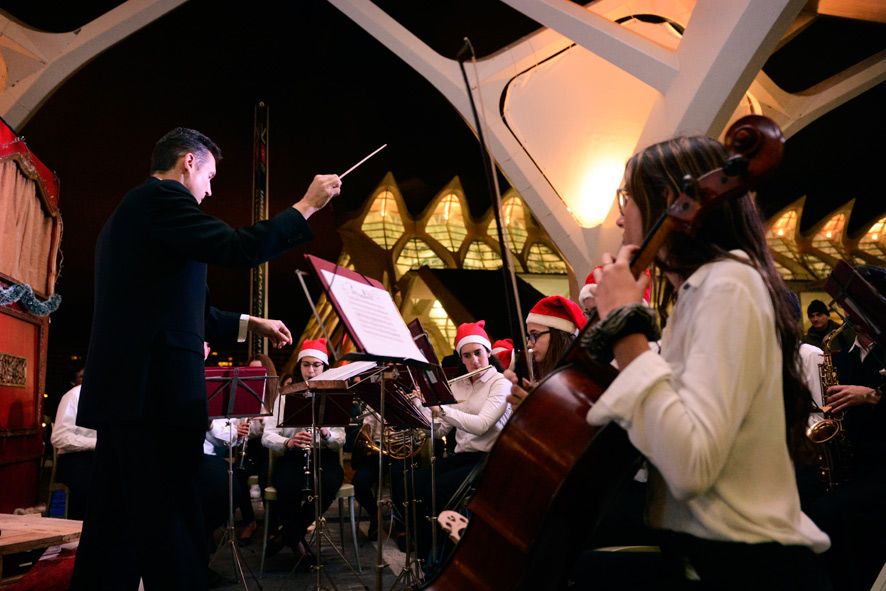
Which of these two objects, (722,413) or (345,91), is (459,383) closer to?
(722,413)

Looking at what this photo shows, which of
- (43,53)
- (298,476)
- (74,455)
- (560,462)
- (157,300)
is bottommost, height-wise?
(298,476)

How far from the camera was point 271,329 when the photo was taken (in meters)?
2.96

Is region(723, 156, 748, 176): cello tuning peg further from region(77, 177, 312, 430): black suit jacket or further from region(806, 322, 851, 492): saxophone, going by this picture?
region(806, 322, 851, 492): saxophone

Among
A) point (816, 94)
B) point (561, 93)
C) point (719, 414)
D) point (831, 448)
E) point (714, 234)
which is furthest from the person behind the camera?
point (816, 94)

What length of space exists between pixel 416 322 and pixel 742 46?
4.94 m

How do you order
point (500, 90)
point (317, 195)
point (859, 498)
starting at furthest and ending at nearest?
point (500, 90) < point (859, 498) < point (317, 195)

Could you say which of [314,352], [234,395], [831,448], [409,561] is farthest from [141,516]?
[314,352]

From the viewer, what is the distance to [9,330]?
574 cm

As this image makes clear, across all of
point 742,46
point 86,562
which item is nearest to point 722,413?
point 86,562

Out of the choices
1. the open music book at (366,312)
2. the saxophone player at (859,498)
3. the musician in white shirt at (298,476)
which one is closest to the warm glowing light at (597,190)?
the musician in white shirt at (298,476)

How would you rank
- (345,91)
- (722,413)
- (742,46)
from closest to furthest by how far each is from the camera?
(722,413) < (742,46) < (345,91)

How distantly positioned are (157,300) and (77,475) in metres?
3.61

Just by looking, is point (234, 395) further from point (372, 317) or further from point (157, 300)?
point (372, 317)

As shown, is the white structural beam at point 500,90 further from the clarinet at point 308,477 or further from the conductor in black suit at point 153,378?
the conductor in black suit at point 153,378
